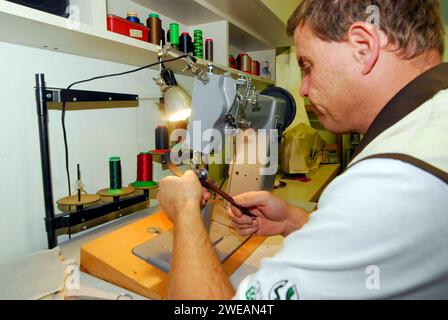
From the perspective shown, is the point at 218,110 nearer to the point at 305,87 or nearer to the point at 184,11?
the point at 305,87

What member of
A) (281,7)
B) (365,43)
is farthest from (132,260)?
(281,7)

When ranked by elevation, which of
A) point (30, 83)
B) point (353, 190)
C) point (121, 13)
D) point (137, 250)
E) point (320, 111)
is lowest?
point (137, 250)

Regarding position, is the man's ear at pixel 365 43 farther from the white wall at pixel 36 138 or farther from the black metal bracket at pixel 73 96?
the white wall at pixel 36 138

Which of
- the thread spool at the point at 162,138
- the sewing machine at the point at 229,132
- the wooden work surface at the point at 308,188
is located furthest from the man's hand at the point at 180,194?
the wooden work surface at the point at 308,188

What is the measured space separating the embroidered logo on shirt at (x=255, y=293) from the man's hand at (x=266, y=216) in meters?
0.47

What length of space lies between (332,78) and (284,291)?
0.48 metres

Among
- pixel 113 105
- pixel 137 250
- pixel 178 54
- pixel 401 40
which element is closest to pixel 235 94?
pixel 178 54

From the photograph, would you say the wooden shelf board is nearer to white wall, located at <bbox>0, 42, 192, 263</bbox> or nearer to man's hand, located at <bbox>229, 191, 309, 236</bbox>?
white wall, located at <bbox>0, 42, 192, 263</bbox>

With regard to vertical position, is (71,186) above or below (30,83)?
below

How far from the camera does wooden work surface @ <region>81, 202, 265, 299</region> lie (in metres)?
0.70

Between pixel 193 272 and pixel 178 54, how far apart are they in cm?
61

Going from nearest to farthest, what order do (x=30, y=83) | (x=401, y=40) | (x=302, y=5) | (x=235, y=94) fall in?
(x=401, y=40), (x=302, y=5), (x=235, y=94), (x=30, y=83)

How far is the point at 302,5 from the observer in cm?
73
